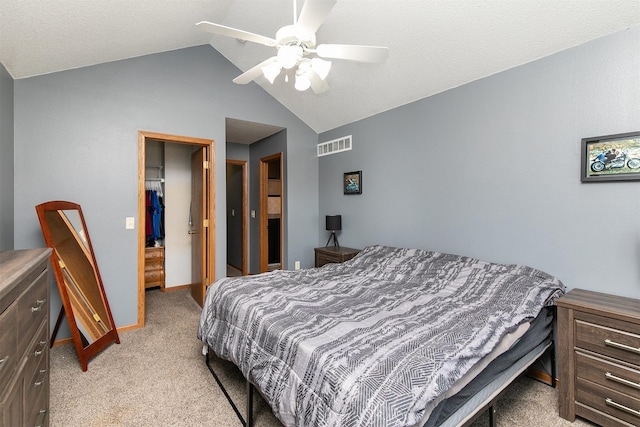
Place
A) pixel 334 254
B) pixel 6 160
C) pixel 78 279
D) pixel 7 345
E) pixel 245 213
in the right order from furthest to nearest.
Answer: pixel 245 213
pixel 334 254
pixel 78 279
pixel 6 160
pixel 7 345

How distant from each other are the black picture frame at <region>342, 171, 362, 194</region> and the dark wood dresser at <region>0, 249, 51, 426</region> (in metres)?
3.09

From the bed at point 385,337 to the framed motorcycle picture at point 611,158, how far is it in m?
0.79

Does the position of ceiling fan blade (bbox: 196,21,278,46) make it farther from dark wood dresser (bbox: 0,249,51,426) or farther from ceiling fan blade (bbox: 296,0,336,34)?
dark wood dresser (bbox: 0,249,51,426)

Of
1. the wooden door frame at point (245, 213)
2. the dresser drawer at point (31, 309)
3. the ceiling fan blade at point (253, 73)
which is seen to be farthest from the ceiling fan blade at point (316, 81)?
the wooden door frame at point (245, 213)

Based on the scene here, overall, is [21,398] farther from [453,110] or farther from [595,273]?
[453,110]

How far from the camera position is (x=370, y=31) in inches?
101

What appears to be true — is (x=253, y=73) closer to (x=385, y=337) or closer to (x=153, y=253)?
(x=385, y=337)

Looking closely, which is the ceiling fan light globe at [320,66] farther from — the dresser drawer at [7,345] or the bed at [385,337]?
the dresser drawer at [7,345]

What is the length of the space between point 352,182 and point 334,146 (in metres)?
0.67

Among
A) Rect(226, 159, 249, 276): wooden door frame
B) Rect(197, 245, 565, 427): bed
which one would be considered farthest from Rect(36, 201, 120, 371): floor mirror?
Rect(226, 159, 249, 276): wooden door frame

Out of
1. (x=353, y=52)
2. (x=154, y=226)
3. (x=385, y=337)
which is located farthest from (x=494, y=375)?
(x=154, y=226)

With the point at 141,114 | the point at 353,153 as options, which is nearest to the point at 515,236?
the point at 353,153

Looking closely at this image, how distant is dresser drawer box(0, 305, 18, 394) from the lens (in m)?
1.00

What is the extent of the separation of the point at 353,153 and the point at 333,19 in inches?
67.1
